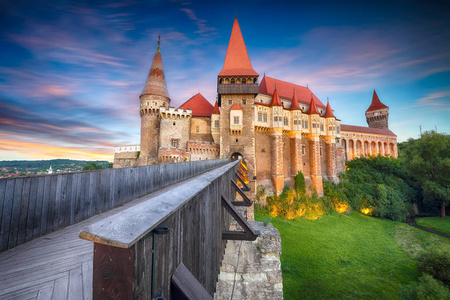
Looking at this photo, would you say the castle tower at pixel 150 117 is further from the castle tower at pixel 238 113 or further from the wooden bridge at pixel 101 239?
the wooden bridge at pixel 101 239

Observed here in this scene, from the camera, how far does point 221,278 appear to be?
5.70 meters

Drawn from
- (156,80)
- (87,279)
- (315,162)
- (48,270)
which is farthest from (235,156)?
(87,279)

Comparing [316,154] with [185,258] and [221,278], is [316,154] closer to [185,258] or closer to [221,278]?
[221,278]

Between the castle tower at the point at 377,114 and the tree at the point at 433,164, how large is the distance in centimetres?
2406

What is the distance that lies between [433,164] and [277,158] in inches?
952

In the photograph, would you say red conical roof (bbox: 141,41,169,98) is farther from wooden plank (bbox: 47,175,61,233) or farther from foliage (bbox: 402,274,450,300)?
foliage (bbox: 402,274,450,300)

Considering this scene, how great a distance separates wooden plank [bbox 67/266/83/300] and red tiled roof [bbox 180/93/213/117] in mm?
27530

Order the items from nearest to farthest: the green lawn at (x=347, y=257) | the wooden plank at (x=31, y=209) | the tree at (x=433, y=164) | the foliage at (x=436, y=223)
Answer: the wooden plank at (x=31, y=209), the green lawn at (x=347, y=257), the foliage at (x=436, y=223), the tree at (x=433, y=164)

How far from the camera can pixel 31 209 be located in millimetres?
2758

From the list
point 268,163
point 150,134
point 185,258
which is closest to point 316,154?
point 268,163

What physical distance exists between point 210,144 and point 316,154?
660 inches

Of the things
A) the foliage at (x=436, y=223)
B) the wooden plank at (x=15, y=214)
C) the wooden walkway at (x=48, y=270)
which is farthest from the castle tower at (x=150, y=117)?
the foliage at (x=436, y=223)

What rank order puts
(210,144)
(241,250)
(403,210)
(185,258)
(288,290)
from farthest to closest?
(403,210) < (210,144) < (288,290) < (241,250) < (185,258)

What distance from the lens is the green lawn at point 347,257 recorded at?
13148mm
